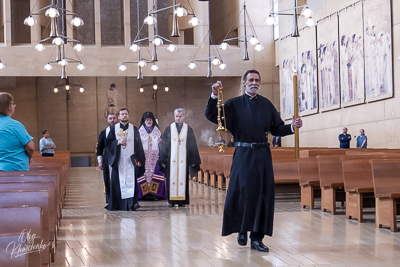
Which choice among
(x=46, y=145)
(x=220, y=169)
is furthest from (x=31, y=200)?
(x=46, y=145)

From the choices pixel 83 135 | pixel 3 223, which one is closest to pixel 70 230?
pixel 3 223

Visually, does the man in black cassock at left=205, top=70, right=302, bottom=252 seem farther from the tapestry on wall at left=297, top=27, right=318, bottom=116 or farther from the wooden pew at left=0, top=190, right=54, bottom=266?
the tapestry on wall at left=297, top=27, right=318, bottom=116

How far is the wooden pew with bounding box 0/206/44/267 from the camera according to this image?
373 cm

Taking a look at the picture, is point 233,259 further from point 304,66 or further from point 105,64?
point 105,64

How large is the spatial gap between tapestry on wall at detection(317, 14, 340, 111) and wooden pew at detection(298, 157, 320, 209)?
11740 mm

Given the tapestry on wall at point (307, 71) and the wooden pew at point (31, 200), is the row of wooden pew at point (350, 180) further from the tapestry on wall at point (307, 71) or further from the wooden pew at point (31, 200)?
the tapestry on wall at point (307, 71)

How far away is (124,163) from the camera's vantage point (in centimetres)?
1120

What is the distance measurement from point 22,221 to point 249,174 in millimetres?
3119

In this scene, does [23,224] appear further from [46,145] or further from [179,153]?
[46,145]

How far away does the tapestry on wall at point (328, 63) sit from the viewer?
2231 centimetres

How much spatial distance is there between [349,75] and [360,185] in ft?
41.3

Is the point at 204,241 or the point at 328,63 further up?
the point at 328,63

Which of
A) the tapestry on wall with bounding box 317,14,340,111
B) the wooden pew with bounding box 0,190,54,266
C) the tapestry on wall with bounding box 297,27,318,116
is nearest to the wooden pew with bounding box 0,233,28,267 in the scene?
the wooden pew with bounding box 0,190,54,266

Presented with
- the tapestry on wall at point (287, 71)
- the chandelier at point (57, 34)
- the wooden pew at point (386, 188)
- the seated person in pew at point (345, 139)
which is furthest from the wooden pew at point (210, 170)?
the tapestry on wall at point (287, 71)
